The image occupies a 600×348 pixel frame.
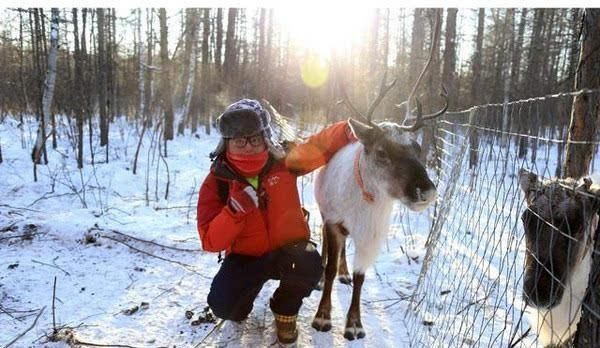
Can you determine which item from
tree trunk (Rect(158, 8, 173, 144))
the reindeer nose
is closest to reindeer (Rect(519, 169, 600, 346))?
the reindeer nose

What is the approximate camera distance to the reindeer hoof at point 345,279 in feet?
13.1

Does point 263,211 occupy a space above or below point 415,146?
below

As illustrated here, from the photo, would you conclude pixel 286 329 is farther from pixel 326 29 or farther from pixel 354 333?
pixel 326 29

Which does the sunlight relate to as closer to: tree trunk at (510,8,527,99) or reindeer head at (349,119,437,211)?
reindeer head at (349,119,437,211)

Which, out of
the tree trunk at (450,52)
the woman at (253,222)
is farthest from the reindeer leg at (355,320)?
the tree trunk at (450,52)

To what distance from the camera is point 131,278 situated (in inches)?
145

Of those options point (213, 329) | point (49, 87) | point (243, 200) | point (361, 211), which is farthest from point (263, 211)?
point (49, 87)

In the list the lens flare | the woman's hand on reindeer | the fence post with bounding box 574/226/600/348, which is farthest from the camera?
the lens flare

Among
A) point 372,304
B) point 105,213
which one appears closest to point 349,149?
point 372,304

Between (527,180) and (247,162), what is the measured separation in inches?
61.6

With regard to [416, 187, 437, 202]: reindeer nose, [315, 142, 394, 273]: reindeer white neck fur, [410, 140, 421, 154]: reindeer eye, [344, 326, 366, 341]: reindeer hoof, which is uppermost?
[410, 140, 421, 154]: reindeer eye

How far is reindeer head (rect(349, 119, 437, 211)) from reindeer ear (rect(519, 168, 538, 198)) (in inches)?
22.9

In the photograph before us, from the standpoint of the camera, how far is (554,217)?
6.18 feet

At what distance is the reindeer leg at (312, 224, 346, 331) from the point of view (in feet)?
10.4
